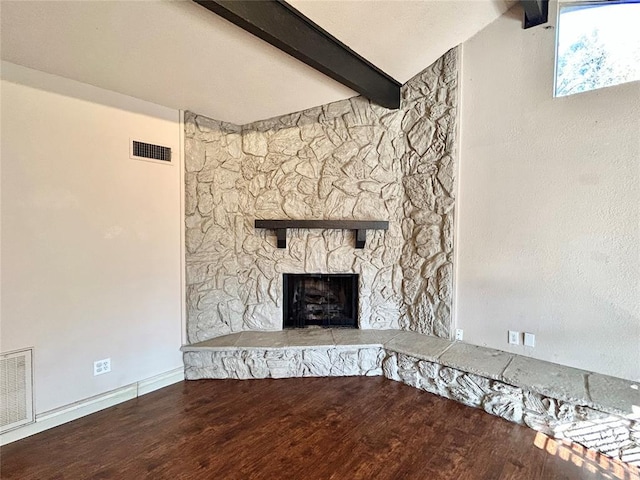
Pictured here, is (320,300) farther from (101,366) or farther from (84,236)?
(84,236)

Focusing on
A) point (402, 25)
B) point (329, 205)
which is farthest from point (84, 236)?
point (402, 25)

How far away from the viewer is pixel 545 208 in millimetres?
2547

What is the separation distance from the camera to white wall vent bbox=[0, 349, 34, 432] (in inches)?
80.2

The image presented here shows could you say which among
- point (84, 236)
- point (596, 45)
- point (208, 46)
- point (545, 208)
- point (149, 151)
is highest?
point (596, 45)

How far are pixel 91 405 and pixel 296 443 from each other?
61.1 inches

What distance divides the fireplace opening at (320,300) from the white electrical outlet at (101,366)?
1519mm

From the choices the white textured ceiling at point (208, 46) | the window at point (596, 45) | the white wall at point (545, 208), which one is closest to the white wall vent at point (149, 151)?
the white textured ceiling at point (208, 46)

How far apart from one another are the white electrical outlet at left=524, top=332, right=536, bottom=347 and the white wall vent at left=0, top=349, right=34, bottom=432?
356 cm

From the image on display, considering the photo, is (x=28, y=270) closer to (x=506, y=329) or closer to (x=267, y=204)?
(x=267, y=204)

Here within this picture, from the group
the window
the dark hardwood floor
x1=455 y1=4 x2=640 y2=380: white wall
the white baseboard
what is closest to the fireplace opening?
the dark hardwood floor

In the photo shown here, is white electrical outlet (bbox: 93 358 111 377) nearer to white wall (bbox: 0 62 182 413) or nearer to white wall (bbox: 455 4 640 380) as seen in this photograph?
white wall (bbox: 0 62 182 413)

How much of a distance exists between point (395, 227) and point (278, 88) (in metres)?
1.68

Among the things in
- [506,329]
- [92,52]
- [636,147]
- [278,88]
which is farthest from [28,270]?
[636,147]

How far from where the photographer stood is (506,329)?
109 inches
